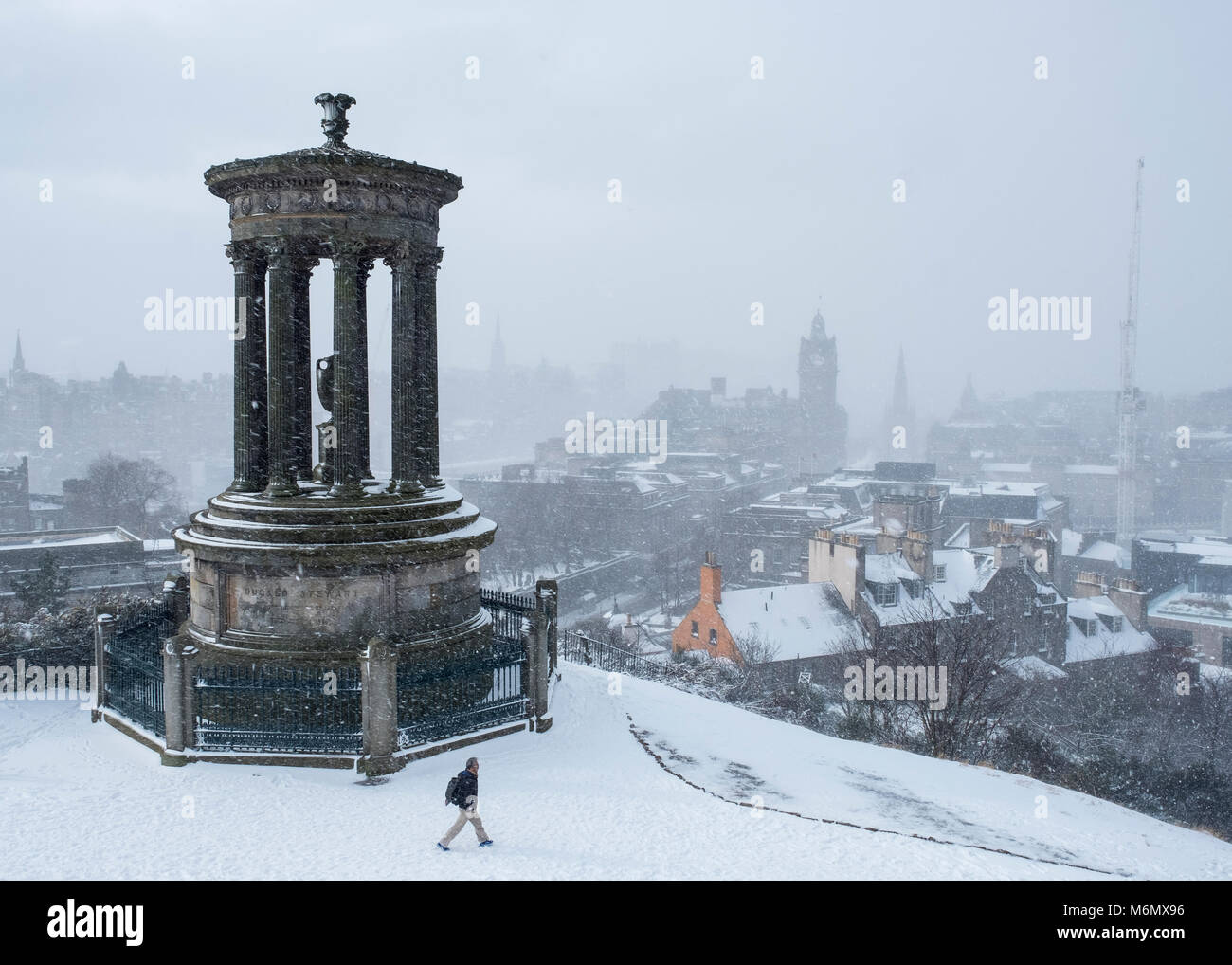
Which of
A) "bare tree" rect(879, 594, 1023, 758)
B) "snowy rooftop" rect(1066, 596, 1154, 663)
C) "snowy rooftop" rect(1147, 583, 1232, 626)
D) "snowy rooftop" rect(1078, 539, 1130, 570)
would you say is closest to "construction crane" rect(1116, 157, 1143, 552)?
"snowy rooftop" rect(1078, 539, 1130, 570)

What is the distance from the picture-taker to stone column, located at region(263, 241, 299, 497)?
14.4 metres

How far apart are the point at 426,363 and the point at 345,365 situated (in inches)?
56.9

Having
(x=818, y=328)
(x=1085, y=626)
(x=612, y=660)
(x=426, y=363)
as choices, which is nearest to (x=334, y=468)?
(x=426, y=363)

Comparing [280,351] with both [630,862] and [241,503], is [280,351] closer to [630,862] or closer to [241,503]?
[241,503]

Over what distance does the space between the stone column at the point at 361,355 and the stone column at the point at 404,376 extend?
0.47 m

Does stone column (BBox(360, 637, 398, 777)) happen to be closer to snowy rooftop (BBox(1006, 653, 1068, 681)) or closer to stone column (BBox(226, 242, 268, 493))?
stone column (BBox(226, 242, 268, 493))

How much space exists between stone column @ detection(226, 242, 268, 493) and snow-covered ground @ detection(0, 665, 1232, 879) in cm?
447

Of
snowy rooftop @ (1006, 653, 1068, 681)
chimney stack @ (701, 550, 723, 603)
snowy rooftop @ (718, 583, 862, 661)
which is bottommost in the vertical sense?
snowy rooftop @ (1006, 653, 1068, 681)

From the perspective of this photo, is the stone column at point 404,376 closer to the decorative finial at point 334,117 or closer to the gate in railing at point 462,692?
the decorative finial at point 334,117

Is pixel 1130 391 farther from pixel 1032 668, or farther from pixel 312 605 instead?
pixel 312 605

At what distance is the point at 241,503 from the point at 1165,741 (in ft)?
113

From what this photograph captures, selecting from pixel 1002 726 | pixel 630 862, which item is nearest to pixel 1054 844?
pixel 630 862

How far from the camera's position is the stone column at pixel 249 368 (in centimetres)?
1492
